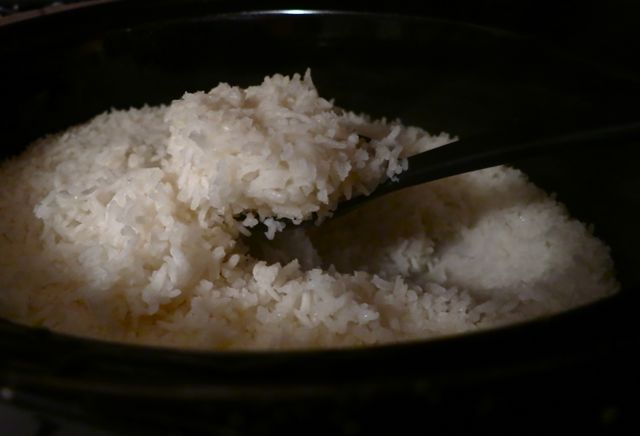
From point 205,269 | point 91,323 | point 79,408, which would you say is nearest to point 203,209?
point 205,269

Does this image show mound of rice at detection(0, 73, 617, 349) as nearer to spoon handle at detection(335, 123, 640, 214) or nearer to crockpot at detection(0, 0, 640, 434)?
spoon handle at detection(335, 123, 640, 214)

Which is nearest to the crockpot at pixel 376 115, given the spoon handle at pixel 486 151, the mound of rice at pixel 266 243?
the spoon handle at pixel 486 151

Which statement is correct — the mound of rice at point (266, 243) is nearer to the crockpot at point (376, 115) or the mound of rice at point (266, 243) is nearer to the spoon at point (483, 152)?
the spoon at point (483, 152)

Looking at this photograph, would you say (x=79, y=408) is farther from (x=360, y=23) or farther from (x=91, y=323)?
(x=360, y=23)

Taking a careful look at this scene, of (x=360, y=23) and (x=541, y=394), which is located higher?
(x=360, y=23)

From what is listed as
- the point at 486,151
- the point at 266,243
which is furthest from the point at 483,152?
the point at 266,243

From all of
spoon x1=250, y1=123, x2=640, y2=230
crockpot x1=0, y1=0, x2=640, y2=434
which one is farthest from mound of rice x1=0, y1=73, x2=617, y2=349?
crockpot x1=0, y1=0, x2=640, y2=434
